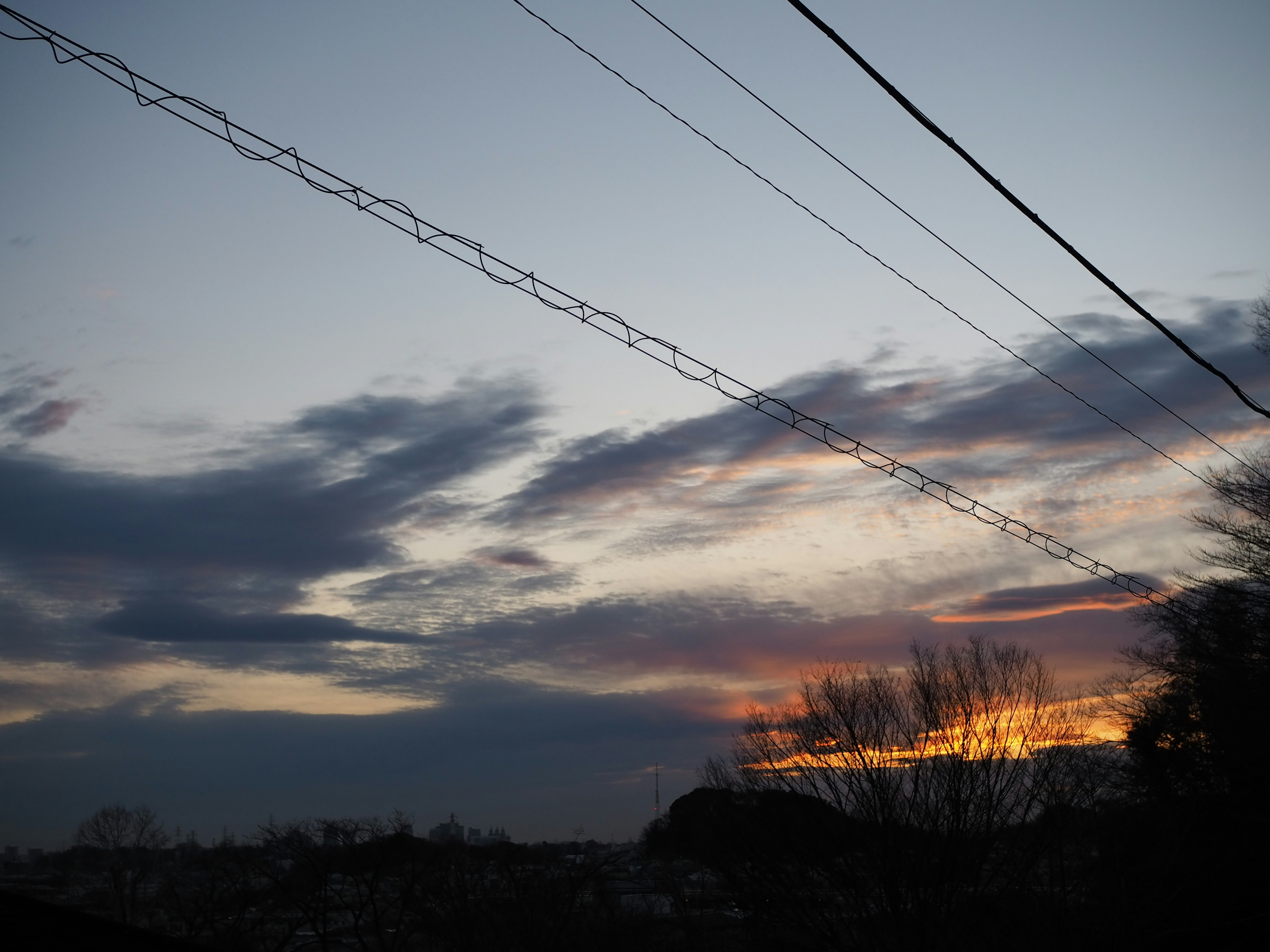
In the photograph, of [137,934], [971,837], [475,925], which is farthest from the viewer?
[475,925]

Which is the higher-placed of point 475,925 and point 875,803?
point 875,803

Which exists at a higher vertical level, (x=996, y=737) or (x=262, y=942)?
(x=996, y=737)

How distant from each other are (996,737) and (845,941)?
6.89 meters

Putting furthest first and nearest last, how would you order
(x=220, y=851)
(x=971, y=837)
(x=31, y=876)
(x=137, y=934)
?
1. (x=31, y=876)
2. (x=220, y=851)
3. (x=971, y=837)
4. (x=137, y=934)

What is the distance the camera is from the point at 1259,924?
26125 millimetres

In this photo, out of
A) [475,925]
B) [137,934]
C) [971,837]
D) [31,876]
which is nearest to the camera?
[137,934]

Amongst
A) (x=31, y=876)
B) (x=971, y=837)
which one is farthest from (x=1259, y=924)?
(x=31, y=876)

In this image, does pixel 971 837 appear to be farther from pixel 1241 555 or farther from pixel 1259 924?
pixel 1241 555

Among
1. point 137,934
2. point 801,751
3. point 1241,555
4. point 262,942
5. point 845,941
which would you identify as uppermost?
point 1241,555

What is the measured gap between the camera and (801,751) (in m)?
28.9

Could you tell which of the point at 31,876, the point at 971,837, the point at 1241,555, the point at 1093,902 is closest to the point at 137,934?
the point at 971,837

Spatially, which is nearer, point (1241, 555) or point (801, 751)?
point (1241, 555)

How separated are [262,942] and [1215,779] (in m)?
42.7

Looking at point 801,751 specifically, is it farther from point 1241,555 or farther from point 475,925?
point 475,925
